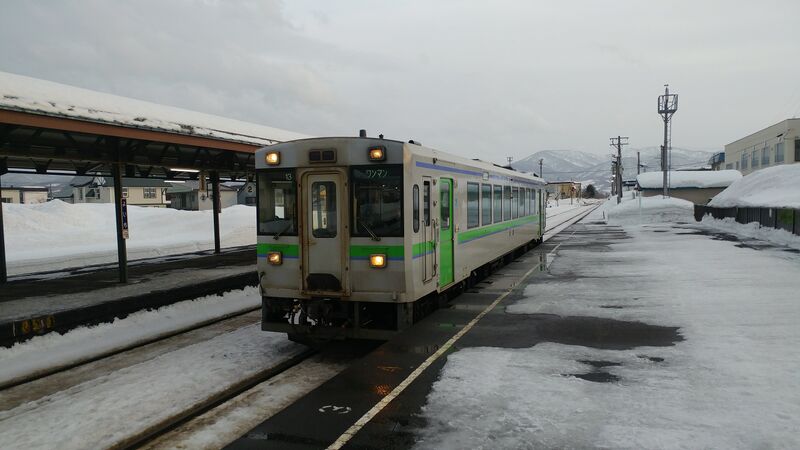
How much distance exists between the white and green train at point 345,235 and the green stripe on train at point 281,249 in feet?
0.05

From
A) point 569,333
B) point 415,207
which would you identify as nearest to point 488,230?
point 569,333

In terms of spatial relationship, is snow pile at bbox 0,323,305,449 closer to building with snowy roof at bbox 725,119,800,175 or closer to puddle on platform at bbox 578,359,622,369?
puddle on platform at bbox 578,359,622,369

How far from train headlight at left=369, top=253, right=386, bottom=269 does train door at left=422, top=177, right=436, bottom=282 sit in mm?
845

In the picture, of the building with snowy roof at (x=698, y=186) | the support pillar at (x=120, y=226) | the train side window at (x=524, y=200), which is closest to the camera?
the support pillar at (x=120, y=226)

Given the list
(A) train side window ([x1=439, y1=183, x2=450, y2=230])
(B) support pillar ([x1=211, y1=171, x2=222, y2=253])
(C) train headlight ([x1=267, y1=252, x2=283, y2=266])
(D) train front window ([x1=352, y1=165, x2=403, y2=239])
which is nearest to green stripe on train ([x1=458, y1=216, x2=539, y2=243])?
(A) train side window ([x1=439, y1=183, x2=450, y2=230])

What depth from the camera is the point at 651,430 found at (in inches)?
175

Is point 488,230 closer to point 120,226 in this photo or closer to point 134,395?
point 134,395

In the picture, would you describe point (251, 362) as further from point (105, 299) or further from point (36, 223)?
point (36, 223)

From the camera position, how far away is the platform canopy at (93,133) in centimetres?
979

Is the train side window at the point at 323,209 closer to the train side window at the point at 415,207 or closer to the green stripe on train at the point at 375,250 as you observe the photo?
the green stripe on train at the point at 375,250

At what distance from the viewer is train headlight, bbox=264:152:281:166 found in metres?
7.60

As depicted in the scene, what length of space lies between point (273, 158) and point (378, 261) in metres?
2.19

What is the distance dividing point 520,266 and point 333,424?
1186 cm

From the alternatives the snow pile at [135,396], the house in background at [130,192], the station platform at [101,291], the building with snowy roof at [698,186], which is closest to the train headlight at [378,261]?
the snow pile at [135,396]
